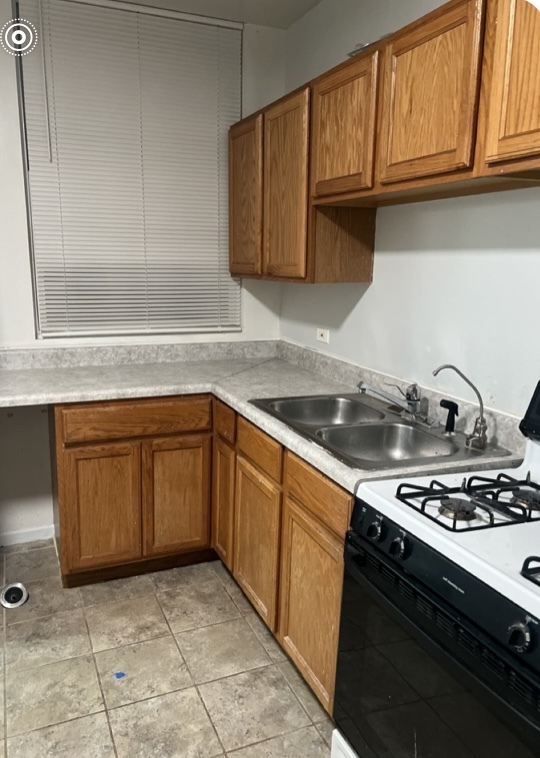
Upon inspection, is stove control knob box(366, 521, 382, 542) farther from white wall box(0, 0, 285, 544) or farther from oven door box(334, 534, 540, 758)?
white wall box(0, 0, 285, 544)

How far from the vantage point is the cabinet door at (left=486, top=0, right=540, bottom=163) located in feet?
4.52

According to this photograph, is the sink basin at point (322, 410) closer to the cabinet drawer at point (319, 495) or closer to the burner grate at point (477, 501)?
the cabinet drawer at point (319, 495)

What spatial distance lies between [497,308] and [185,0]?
85.8 inches

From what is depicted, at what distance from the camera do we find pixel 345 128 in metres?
2.15

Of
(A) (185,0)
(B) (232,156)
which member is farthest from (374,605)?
(A) (185,0)

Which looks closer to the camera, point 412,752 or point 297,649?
point 412,752

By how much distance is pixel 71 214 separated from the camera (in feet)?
9.76

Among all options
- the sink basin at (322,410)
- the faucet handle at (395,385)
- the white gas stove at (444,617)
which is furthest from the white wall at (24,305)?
the white gas stove at (444,617)

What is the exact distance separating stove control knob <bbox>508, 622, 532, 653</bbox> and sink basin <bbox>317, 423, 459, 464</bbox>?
1.01m

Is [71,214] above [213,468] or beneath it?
above

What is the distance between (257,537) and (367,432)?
622 mm

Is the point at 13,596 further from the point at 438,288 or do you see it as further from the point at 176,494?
the point at 438,288

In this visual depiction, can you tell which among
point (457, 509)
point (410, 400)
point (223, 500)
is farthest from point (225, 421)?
point (457, 509)

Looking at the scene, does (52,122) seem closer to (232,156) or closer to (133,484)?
(232,156)
